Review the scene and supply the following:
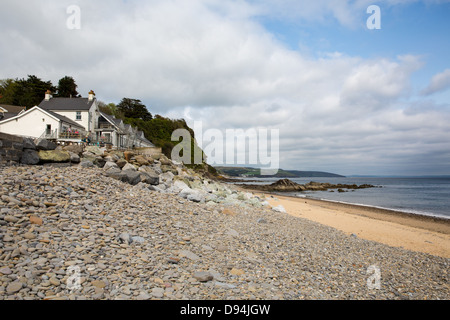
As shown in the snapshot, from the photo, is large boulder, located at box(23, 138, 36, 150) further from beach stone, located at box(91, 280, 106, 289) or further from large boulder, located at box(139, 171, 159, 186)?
beach stone, located at box(91, 280, 106, 289)

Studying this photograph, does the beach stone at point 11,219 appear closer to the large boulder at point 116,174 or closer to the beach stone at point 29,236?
the beach stone at point 29,236

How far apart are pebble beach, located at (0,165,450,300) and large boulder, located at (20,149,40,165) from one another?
6.45ft

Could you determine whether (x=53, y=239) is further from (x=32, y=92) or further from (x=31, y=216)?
(x=32, y=92)

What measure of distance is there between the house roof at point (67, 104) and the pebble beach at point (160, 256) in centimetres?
2918

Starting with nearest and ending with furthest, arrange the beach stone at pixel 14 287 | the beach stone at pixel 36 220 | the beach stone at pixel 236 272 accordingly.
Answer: the beach stone at pixel 14 287, the beach stone at pixel 236 272, the beach stone at pixel 36 220

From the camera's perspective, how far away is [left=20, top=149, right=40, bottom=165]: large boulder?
417 inches

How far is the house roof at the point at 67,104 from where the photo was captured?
3372 cm

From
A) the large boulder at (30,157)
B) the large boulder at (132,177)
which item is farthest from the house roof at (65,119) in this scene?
the large boulder at (132,177)

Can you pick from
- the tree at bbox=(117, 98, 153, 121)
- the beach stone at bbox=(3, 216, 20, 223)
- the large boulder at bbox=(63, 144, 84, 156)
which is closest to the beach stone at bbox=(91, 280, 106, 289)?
the beach stone at bbox=(3, 216, 20, 223)

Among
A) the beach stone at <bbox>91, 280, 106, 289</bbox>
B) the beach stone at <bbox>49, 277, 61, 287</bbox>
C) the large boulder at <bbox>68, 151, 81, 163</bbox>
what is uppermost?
the large boulder at <bbox>68, 151, 81, 163</bbox>
